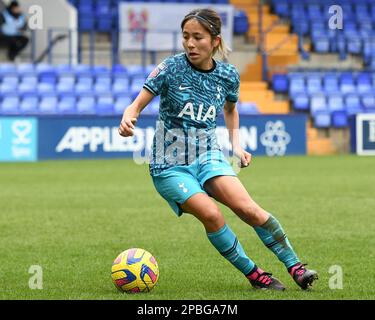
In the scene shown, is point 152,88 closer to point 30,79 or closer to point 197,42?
point 197,42

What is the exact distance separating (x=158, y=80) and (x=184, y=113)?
307 mm

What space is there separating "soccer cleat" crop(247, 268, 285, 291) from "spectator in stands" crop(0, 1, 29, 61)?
2196 cm

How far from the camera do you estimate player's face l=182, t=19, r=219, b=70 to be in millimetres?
6879

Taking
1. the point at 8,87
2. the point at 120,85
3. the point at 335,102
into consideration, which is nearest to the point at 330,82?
the point at 335,102

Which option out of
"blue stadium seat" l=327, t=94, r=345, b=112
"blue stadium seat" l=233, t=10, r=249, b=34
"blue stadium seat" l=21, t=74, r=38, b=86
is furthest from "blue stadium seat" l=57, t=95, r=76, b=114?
"blue stadium seat" l=327, t=94, r=345, b=112

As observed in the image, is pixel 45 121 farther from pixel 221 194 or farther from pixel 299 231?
pixel 221 194

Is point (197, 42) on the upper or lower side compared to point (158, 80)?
upper

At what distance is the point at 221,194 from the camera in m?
6.98

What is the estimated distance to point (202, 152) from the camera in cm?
711

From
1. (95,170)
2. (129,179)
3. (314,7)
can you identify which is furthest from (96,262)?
(314,7)

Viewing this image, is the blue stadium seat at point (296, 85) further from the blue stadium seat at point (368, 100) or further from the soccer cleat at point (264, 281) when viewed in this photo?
the soccer cleat at point (264, 281)

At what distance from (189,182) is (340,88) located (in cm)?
2396

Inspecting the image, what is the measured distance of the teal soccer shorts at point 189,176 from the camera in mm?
6949

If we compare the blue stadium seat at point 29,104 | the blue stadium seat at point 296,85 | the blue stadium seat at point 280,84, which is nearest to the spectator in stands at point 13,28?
the blue stadium seat at point 29,104
